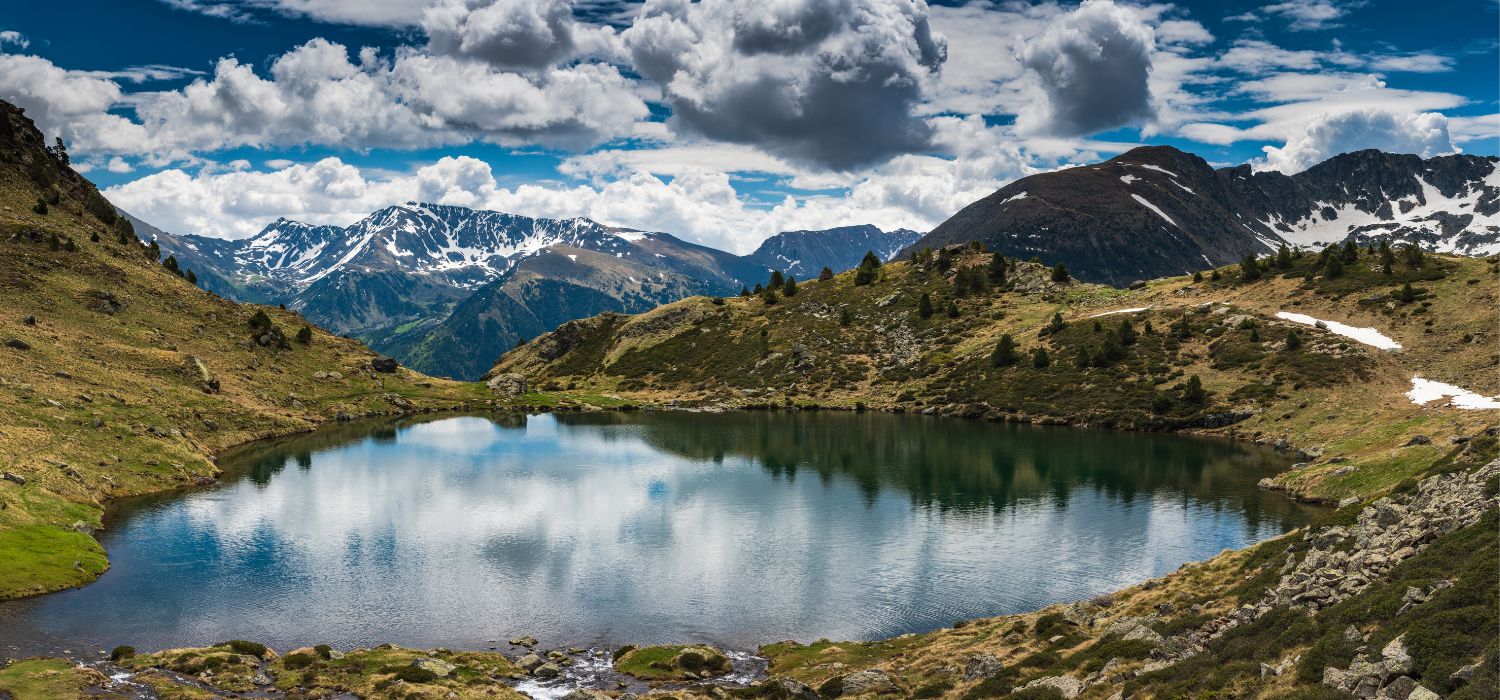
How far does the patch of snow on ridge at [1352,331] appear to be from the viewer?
137375 mm

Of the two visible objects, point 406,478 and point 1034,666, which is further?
point 406,478

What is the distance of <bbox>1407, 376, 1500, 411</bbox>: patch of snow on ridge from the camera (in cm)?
10581

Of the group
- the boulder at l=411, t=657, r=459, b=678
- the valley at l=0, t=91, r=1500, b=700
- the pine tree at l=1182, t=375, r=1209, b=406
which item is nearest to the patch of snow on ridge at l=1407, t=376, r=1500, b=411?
the valley at l=0, t=91, r=1500, b=700

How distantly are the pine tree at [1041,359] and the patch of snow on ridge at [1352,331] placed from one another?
137ft

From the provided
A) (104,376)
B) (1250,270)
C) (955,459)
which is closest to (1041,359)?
(1250,270)

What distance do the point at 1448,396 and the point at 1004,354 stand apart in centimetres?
7657

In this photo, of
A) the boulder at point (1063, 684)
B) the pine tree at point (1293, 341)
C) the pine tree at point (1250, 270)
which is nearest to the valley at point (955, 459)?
the pine tree at point (1293, 341)

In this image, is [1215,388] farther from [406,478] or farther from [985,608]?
[406,478]

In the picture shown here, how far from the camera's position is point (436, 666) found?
4500cm

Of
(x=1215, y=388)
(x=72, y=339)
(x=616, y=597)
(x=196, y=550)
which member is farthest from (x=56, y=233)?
(x=1215, y=388)

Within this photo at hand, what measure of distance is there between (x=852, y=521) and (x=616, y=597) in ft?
99.3

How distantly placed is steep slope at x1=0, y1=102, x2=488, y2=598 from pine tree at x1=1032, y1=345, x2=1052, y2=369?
12302 centimetres

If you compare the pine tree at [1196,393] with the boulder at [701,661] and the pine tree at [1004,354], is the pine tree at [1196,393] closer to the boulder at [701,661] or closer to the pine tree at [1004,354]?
the pine tree at [1004,354]

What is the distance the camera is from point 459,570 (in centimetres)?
6669
